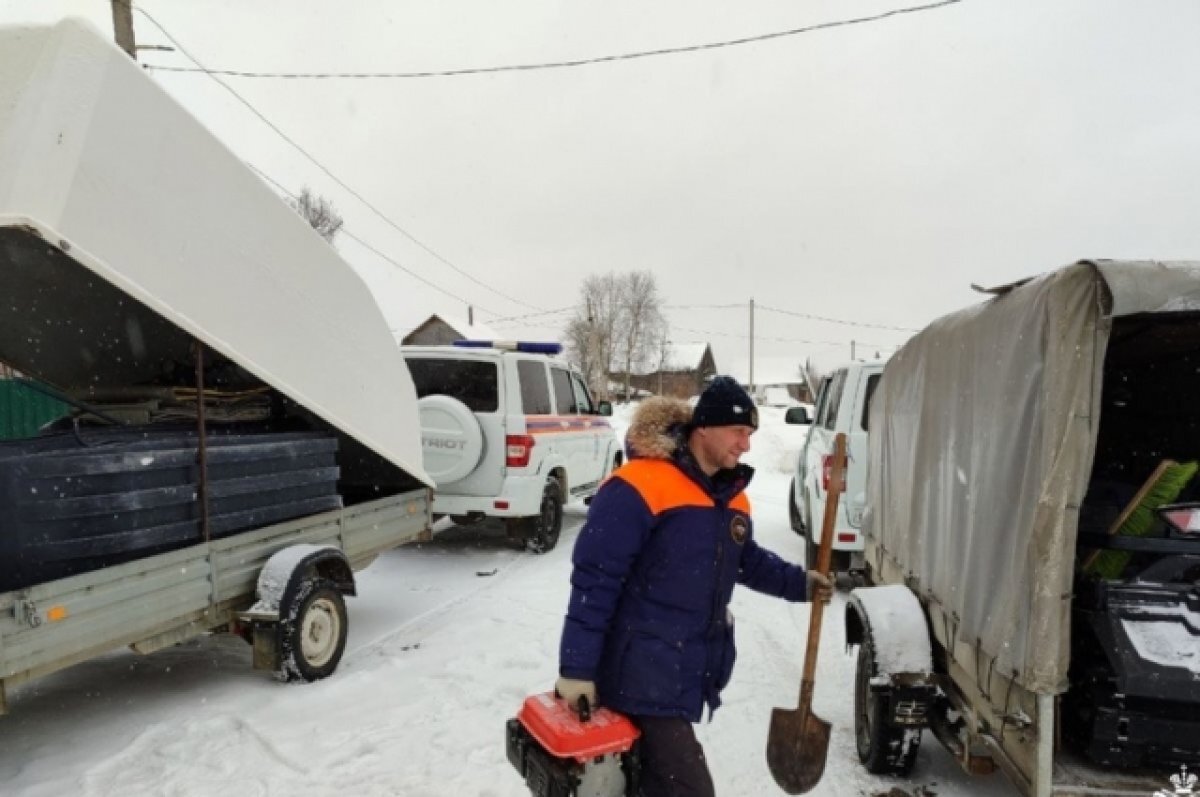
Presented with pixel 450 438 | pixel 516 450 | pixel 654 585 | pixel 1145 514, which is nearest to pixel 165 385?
pixel 450 438

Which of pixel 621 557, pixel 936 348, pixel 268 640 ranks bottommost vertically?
pixel 268 640

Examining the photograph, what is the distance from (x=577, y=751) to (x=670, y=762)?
0.34 meters

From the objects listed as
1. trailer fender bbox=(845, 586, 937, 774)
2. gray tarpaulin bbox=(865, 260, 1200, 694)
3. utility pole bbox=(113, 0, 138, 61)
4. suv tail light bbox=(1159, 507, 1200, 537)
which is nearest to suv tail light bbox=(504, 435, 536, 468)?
trailer fender bbox=(845, 586, 937, 774)

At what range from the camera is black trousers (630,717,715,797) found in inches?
95.0

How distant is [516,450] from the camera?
8023 millimetres

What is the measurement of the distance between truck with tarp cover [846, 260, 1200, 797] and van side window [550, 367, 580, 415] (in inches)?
233

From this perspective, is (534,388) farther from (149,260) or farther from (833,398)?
(149,260)

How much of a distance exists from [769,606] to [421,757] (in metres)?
3.94

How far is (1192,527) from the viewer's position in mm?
2701

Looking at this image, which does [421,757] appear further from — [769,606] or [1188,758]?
[769,606]

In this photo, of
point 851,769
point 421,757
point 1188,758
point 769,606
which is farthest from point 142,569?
point 769,606

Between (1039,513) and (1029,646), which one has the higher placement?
(1039,513)

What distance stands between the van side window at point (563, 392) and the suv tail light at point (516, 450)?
1268mm

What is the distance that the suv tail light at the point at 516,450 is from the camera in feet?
26.2
